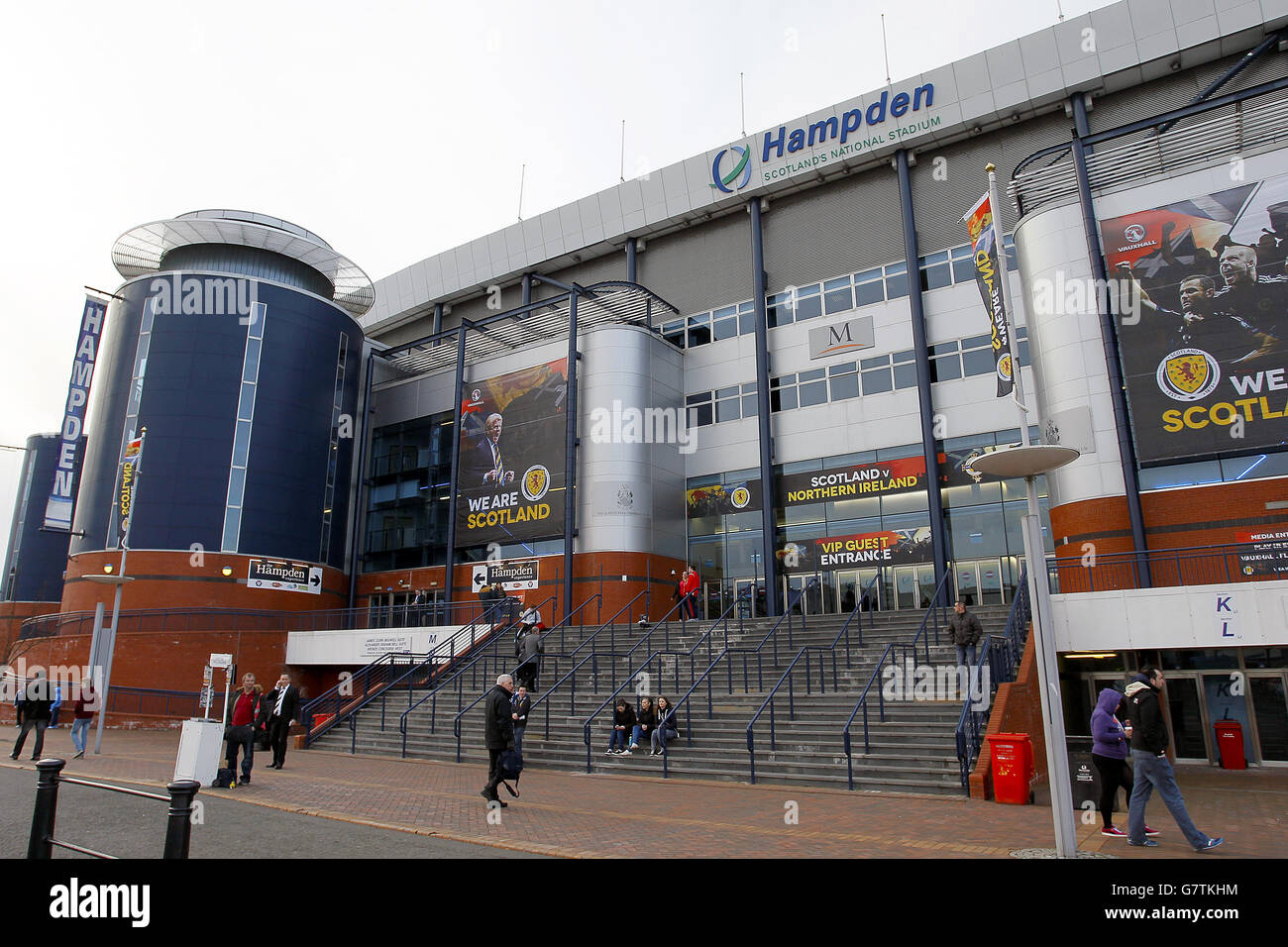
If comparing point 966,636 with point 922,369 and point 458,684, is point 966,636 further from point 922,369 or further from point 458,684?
point 922,369

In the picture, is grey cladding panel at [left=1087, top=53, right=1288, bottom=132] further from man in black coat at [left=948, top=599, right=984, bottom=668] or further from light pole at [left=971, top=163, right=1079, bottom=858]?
light pole at [left=971, top=163, right=1079, bottom=858]

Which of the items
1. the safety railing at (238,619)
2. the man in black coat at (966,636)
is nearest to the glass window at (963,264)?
the man in black coat at (966,636)

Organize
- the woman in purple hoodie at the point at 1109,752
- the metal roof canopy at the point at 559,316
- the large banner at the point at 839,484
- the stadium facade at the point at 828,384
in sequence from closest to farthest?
the woman in purple hoodie at the point at 1109,752
the stadium facade at the point at 828,384
the large banner at the point at 839,484
the metal roof canopy at the point at 559,316

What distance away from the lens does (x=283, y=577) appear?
32.8 m

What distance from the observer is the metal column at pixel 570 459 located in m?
28.5

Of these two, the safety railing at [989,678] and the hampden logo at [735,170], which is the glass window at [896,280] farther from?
the safety railing at [989,678]

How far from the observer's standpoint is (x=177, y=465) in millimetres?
31500

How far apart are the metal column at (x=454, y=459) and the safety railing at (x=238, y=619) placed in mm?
1279

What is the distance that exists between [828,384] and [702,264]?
8143 mm

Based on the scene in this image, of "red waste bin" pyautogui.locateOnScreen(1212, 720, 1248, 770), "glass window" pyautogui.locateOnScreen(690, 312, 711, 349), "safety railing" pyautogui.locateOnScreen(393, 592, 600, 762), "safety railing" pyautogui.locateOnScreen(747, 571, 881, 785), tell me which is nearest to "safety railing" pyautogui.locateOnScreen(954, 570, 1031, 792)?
"safety railing" pyautogui.locateOnScreen(747, 571, 881, 785)

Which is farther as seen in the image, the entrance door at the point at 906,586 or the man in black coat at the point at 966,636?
the entrance door at the point at 906,586

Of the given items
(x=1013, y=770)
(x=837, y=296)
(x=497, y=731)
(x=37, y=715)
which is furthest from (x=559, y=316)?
(x=1013, y=770)
